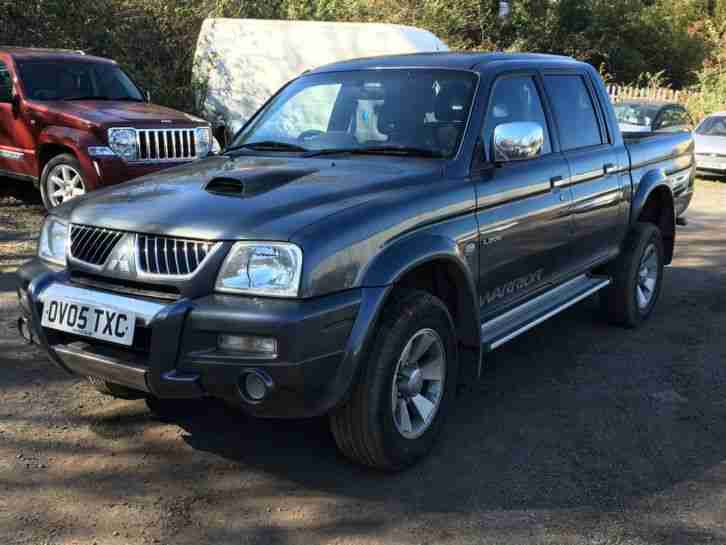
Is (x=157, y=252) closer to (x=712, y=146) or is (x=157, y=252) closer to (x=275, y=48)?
(x=275, y=48)

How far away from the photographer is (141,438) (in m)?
3.92

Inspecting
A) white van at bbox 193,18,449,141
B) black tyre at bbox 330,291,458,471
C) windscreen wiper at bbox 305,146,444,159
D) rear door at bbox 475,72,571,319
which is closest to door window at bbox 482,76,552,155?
rear door at bbox 475,72,571,319

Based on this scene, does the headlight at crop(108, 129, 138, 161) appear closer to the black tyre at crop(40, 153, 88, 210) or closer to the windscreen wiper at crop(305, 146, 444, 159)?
the black tyre at crop(40, 153, 88, 210)

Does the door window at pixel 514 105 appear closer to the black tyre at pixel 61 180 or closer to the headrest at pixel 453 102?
the headrest at pixel 453 102

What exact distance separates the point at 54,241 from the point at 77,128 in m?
5.00

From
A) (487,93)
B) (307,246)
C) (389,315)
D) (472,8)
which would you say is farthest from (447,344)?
(472,8)

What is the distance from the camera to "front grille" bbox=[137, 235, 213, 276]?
10.4ft

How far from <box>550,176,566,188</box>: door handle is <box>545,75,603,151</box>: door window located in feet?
0.94

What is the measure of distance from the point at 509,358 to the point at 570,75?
1894mm

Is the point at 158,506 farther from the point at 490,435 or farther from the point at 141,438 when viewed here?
the point at 490,435

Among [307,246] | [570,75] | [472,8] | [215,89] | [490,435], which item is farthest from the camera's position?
[472,8]

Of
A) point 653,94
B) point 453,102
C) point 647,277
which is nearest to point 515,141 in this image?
point 453,102

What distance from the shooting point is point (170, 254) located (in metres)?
3.22

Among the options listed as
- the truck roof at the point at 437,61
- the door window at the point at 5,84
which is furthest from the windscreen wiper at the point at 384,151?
the door window at the point at 5,84
